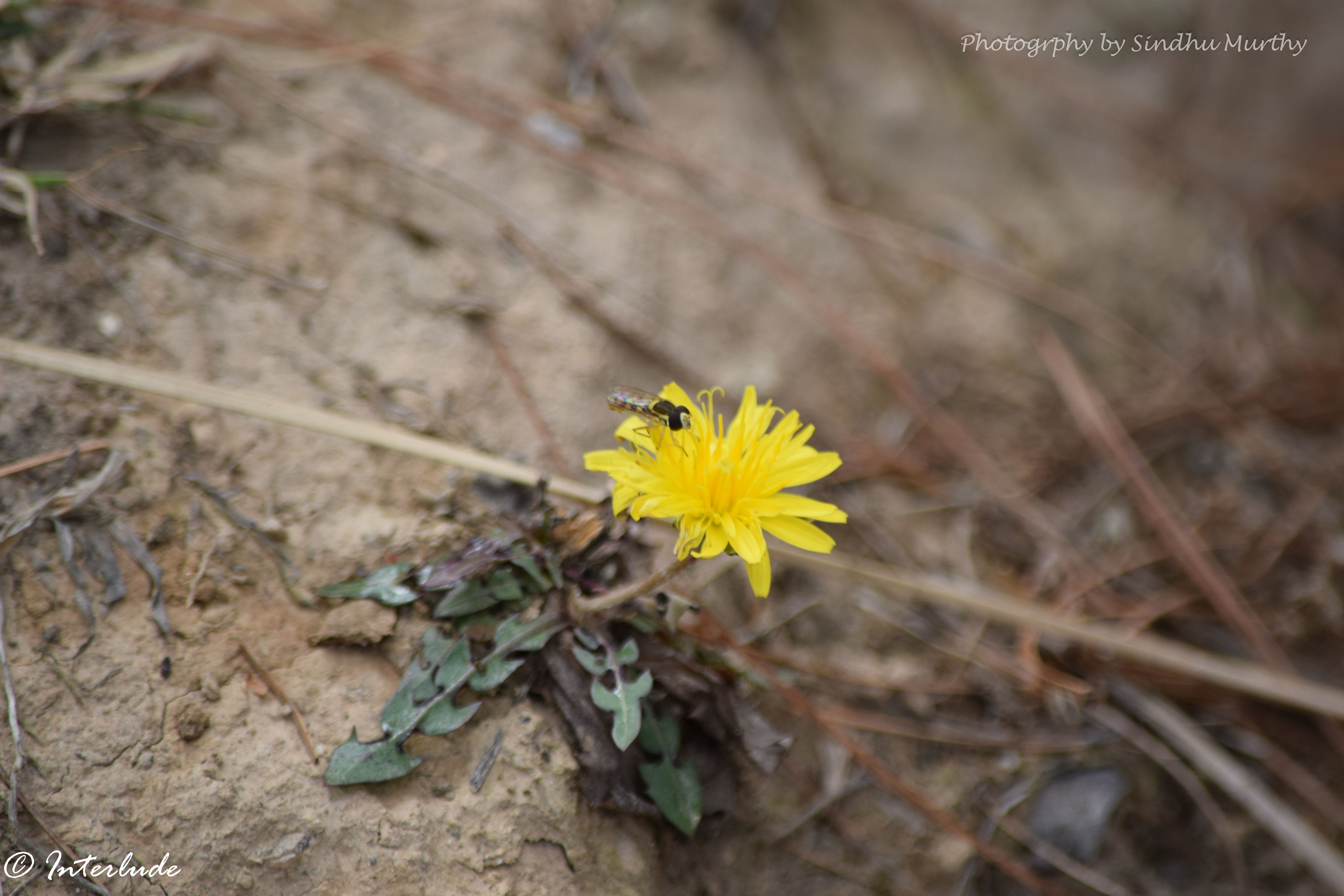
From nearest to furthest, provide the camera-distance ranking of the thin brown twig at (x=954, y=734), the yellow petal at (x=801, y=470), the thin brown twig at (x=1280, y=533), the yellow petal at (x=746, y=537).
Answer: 1. the yellow petal at (x=746, y=537)
2. the yellow petal at (x=801, y=470)
3. the thin brown twig at (x=954, y=734)
4. the thin brown twig at (x=1280, y=533)

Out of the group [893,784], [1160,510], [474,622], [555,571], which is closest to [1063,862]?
[893,784]

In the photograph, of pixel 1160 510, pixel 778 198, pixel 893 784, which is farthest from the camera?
pixel 778 198

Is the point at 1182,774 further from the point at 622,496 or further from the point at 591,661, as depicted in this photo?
the point at 622,496

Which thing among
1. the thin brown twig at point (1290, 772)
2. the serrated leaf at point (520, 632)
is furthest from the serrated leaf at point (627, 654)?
the thin brown twig at point (1290, 772)

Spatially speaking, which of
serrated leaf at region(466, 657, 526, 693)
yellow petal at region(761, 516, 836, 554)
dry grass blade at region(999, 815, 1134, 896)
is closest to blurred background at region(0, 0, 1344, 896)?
dry grass blade at region(999, 815, 1134, 896)

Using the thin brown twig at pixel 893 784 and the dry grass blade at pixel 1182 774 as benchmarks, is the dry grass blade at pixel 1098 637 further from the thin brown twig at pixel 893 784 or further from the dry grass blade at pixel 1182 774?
the thin brown twig at pixel 893 784

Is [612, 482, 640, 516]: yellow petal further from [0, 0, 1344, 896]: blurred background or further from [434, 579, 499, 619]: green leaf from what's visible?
[0, 0, 1344, 896]: blurred background
